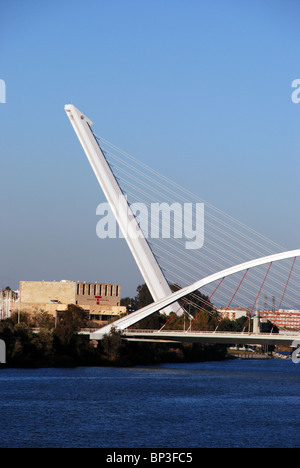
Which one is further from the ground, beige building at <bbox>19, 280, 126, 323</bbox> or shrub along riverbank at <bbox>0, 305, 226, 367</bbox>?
beige building at <bbox>19, 280, 126, 323</bbox>

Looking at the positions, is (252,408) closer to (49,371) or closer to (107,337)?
(49,371)

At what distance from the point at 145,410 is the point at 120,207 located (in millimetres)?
31594

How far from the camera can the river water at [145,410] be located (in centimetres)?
2720

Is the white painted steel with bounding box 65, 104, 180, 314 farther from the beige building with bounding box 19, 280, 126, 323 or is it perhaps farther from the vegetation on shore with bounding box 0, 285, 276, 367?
the beige building with bounding box 19, 280, 126, 323

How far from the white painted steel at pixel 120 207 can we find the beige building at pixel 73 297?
50.4ft

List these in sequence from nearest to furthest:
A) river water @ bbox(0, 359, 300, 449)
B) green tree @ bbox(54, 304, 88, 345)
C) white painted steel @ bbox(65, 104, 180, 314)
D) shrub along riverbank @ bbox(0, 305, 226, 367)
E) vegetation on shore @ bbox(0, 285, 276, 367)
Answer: river water @ bbox(0, 359, 300, 449) < shrub along riverbank @ bbox(0, 305, 226, 367) < vegetation on shore @ bbox(0, 285, 276, 367) < green tree @ bbox(54, 304, 88, 345) < white painted steel @ bbox(65, 104, 180, 314)

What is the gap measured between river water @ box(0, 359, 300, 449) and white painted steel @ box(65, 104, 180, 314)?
16253mm

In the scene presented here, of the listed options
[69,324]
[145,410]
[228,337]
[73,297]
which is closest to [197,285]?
[228,337]

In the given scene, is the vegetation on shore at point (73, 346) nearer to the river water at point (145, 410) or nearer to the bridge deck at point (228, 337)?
the bridge deck at point (228, 337)

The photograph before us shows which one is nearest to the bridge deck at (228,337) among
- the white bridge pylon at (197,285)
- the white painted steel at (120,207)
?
the white bridge pylon at (197,285)

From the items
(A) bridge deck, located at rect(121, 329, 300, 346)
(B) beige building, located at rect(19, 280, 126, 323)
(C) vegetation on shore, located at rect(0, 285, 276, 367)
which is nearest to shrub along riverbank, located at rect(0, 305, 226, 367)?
(C) vegetation on shore, located at rect(0, 285, 276, 367)

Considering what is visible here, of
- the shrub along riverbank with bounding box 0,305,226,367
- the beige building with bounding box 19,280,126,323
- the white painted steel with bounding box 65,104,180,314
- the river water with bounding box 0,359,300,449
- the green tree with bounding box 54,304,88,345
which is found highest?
the white painted steel with bounding box 65,104,180,314

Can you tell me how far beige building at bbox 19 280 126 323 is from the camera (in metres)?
82.4

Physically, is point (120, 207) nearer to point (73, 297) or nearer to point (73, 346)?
point (73, 346)
